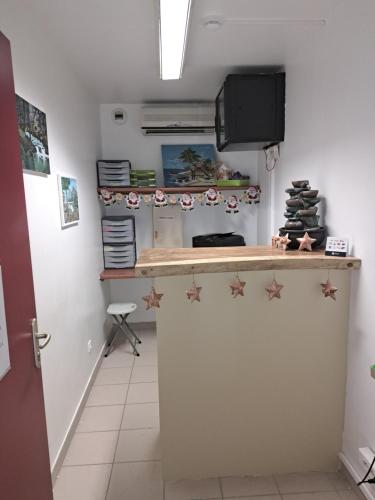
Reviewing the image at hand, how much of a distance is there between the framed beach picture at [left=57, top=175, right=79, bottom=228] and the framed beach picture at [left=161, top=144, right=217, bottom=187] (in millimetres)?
1358

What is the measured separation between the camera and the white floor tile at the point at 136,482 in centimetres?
189

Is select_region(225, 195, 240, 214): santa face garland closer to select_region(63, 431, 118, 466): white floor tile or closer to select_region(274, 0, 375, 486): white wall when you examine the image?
select_region(274, 0, 375, 486): white wall

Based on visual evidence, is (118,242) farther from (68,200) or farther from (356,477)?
(356,477)

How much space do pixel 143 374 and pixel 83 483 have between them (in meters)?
1.27

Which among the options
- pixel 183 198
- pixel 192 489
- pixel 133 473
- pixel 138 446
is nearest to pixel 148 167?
pixel 183 198

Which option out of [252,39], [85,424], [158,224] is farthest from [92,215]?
[252,39]

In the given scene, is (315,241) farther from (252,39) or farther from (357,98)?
(252,39)

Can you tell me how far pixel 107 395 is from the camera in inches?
114

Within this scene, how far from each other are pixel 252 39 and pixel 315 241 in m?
1.40

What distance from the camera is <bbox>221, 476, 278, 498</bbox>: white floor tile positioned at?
188 centimetres

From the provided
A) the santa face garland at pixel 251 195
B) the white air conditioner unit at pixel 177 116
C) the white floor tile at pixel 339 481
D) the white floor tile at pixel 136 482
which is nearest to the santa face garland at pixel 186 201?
the santa face garland at pixel 251 195

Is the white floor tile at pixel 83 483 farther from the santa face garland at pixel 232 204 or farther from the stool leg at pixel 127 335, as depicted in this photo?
the santa face garland at pixel 232 204

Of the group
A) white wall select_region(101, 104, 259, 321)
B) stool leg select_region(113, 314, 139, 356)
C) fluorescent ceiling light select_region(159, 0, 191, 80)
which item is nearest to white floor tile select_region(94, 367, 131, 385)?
stool leg select_region(113, 314, 139, 356)

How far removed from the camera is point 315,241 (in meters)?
2.07
